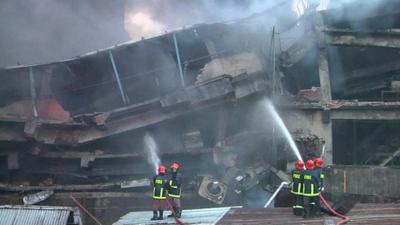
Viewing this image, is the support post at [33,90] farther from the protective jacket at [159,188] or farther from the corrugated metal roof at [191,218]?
the protective jacket at [159,188]

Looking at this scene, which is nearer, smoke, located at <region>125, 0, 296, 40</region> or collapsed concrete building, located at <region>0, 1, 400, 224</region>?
collapsed concrete building, located at <region>0, 1, 400, 224</region>

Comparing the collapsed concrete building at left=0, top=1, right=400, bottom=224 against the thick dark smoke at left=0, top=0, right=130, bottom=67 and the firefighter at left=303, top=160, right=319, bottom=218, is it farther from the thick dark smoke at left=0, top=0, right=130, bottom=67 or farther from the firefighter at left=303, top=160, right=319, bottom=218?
the firefighter at left=303, top=160, right=319, bottom=218

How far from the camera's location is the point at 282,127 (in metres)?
14.2

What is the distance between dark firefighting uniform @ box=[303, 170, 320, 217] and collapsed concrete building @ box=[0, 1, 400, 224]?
→ 390 centimetres

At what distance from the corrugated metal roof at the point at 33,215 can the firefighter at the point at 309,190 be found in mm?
5550

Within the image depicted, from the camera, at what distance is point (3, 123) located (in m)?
13.5

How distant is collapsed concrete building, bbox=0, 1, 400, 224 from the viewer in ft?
44.8

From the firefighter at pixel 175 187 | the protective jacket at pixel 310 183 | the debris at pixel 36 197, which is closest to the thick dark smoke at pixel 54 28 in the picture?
the debris at pixel 36 197

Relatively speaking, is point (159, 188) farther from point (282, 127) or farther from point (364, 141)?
point (364, 141)

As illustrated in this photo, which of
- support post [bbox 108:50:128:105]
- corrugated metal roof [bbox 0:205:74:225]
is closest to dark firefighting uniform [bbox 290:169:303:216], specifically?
corrugated metal roof [bbox 0:205:74:225]

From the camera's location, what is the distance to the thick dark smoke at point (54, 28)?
1667 cm

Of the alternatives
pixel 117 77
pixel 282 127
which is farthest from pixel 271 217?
pixel 117 77

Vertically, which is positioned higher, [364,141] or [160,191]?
[364,141]

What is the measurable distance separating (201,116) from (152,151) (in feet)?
6.38
